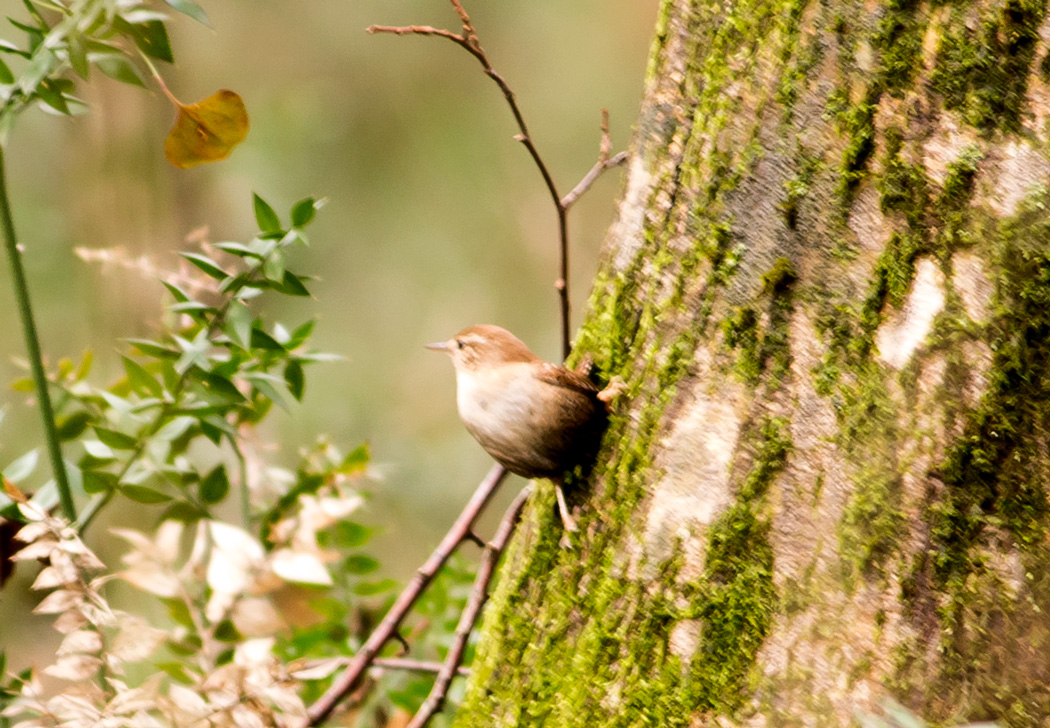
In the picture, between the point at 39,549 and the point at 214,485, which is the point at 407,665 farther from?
the point at 39,549

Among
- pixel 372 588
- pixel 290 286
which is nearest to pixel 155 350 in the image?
pixel 290 286

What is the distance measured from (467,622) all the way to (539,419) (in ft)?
1.85

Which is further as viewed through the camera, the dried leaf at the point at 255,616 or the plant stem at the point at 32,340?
the dried leaf at the point at 255,616

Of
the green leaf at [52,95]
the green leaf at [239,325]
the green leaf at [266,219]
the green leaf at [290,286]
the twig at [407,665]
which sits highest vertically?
the green leaf at [52,95]

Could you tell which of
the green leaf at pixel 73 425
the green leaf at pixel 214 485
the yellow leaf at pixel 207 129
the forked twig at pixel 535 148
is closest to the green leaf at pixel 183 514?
the green leaf at pixel 214 485

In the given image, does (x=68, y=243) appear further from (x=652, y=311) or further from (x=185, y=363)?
(x=652, y=311)

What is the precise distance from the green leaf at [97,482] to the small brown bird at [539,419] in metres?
0.63

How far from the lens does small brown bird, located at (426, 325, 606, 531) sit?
58.6 inches

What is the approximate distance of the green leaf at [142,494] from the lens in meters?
1.61

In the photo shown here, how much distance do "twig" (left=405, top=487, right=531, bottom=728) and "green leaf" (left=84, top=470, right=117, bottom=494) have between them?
2.34 feet

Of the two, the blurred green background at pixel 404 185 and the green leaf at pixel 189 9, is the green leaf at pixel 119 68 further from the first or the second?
the blurred green background at pixel 404 185

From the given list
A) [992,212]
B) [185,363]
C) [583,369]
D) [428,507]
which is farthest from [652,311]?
[428,507]

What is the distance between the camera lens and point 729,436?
1277 millimetres

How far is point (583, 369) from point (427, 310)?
4.55 metres
